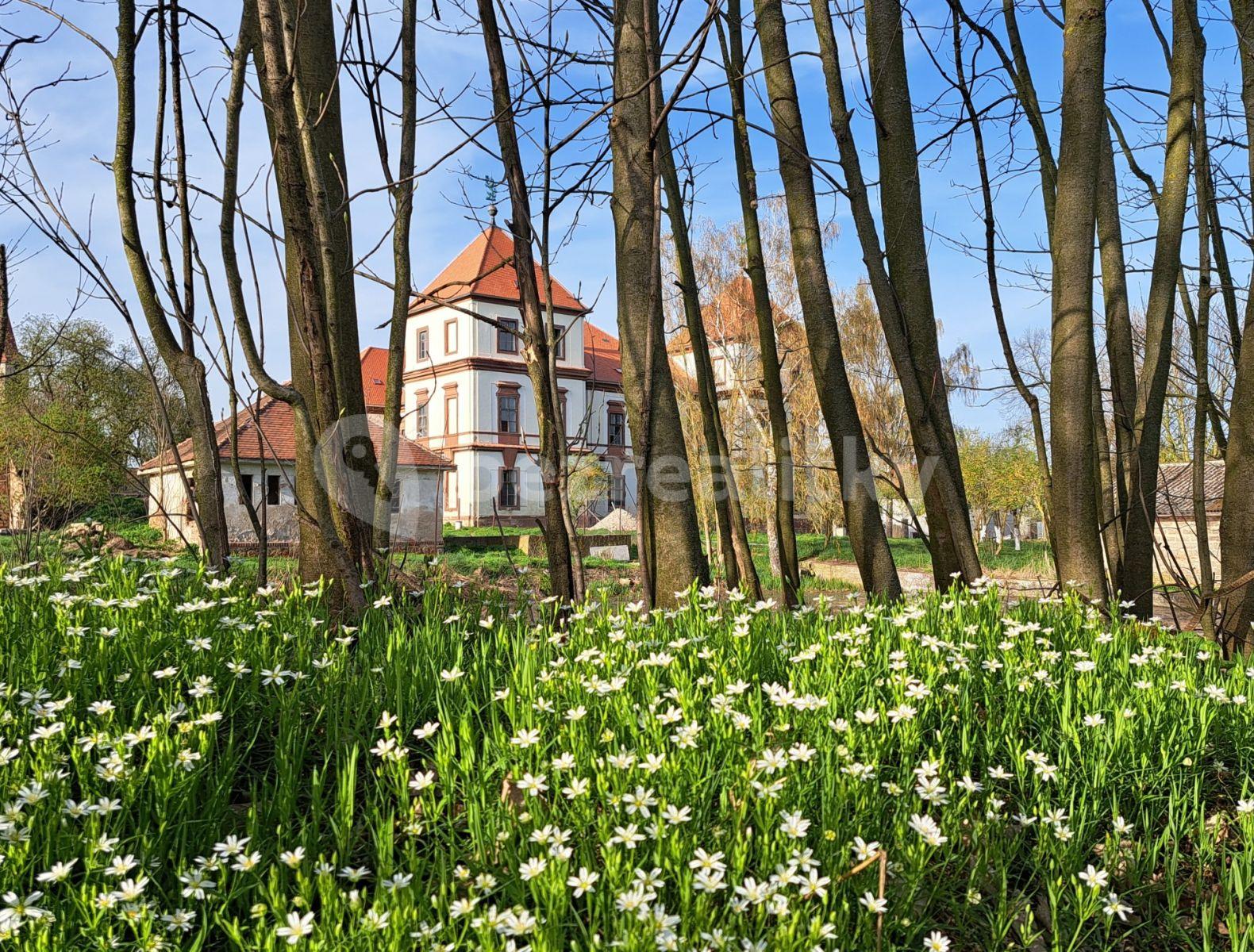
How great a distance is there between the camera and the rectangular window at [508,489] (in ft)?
119

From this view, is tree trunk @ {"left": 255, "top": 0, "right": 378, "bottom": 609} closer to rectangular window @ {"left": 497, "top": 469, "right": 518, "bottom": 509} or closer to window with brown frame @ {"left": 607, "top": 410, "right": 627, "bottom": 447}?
rectangular window @ {"left": 497, "top": 469, "right": 518, "bottom": 509}

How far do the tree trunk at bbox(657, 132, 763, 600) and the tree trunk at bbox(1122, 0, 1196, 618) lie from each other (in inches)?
73.9

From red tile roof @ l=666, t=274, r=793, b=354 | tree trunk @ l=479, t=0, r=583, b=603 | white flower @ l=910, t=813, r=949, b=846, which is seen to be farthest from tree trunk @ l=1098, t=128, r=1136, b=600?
red tile roof @ l=666, t=274, r=793, b=354

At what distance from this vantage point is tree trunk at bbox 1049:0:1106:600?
12.5ft

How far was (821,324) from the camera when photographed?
431cm

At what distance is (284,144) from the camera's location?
2975 millimetres

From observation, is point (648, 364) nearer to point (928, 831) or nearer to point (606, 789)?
point (606, 789)

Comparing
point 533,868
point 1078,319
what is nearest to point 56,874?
point 533,868

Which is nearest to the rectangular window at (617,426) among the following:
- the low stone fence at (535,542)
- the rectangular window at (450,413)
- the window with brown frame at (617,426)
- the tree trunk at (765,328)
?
the window with brown frame at (617,426)

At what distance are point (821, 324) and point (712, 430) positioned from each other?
0.77 metres

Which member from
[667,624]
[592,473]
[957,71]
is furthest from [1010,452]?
[667,624]

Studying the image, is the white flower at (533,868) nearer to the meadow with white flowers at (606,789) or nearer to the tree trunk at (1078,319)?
the meadow with white flowers at (606,789)

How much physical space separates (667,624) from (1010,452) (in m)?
36.4

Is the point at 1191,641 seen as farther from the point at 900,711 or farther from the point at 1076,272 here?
the point at 900,711
